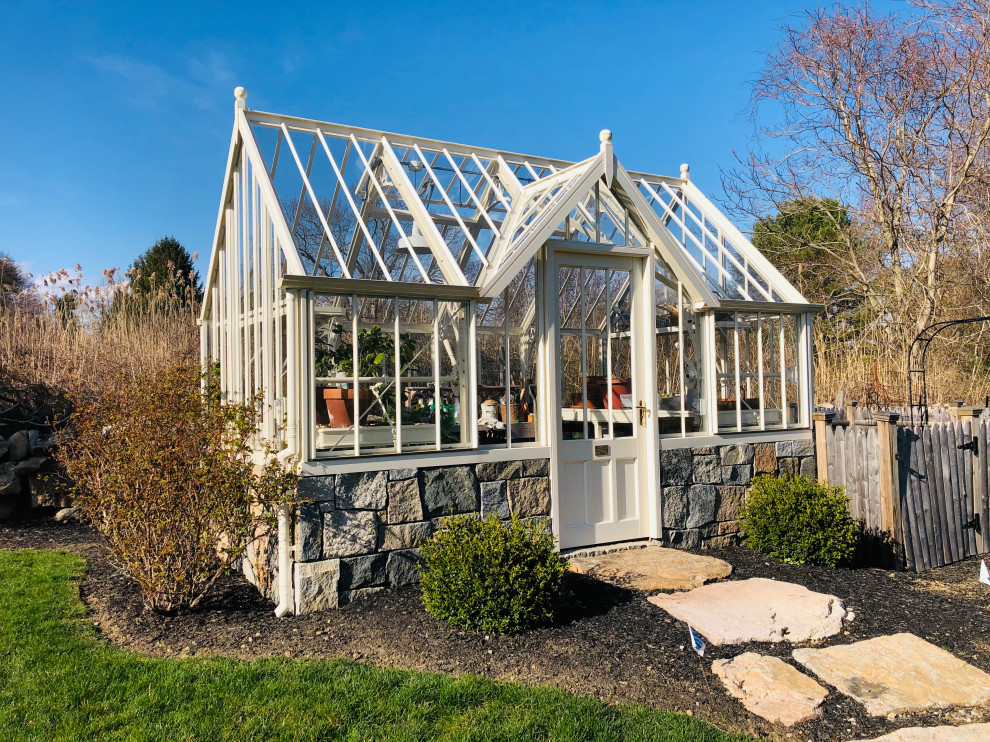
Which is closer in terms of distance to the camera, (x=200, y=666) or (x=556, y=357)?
(x=200, y=666)

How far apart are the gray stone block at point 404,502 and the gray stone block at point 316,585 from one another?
20.1 inches

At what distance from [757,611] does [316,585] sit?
2.92 metres

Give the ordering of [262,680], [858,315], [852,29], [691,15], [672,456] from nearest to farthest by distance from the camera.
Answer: [262,680] → [672,456] → [691,15] → [852,29] → [858,315]

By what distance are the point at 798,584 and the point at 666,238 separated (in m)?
3.09

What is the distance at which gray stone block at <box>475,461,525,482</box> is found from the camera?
5.55m

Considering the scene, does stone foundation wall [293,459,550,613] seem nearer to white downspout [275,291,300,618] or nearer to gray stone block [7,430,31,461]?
white downspout [275,291,300,618]

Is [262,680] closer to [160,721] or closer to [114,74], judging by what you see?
[160,721]

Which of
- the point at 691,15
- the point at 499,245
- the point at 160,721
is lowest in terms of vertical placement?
the point at 160,721

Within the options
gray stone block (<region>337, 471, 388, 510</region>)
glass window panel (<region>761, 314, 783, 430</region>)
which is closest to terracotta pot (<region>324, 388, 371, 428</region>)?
gray stone block (<region>337, 471, 388, 510</region>)

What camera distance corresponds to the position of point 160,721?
3.36m

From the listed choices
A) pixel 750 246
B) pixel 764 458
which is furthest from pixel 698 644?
pixel 750 246

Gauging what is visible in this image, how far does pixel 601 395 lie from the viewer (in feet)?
21.1

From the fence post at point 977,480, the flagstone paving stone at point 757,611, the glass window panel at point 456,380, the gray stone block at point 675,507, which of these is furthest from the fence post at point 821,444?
the glass window panel at point 456,380

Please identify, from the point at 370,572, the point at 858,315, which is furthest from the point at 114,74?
the point at 858,315
